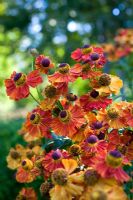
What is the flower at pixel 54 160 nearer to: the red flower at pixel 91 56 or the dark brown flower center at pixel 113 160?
the dark brown flower center at pixel 113 160

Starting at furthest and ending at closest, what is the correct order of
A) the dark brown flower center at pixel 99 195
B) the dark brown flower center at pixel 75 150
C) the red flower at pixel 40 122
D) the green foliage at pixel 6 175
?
1. the green foliage at pixel 6 175
2. the red flower at pixel 40 122
3. the dark brown flower center at pixel 75 150
4. the dark brown flower center at pixel 99 195

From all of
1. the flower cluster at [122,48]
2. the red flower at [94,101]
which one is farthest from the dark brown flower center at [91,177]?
the flower cluster at [122,48]

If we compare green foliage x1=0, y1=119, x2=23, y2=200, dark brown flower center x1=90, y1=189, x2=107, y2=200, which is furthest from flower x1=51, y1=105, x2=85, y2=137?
green foliage x1=0, y1=119, x2=23, y2=200

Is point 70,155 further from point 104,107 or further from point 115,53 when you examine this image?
point 115,53

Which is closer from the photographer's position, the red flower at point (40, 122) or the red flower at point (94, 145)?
the red flower at point (94, 145)

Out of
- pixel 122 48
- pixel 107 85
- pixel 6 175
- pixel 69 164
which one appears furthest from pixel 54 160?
pixel 122 48

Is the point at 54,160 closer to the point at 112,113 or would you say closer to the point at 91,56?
the point at 112,113

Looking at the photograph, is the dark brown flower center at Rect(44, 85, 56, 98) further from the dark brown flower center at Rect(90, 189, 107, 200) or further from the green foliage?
the green foliage
